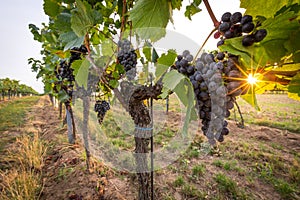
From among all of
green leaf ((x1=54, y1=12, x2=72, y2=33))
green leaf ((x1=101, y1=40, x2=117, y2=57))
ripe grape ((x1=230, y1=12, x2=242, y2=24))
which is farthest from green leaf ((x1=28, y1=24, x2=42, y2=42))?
ripe grape ((x1=230, y1=12, x2=242, y2=24))

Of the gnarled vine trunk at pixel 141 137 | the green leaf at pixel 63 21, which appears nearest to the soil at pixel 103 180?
the gnarled vine trunk at pixel 141 137

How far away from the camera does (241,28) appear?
1.39 ft

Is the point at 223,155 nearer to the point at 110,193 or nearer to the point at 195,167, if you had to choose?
the point at 195,167

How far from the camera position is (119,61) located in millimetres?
1446

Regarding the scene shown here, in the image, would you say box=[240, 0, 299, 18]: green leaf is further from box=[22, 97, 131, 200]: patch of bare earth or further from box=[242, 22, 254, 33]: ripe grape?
box=[22, 97, 131, 200]: patch of bare earth

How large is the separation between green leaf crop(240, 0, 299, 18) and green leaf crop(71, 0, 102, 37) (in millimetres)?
639

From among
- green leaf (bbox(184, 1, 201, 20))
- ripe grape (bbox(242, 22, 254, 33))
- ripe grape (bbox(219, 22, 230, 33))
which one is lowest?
ripe grape (bbox(242, 22, 254, 33))

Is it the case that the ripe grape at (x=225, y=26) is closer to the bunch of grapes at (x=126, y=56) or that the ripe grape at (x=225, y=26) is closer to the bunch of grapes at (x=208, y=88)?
the bunch of grapes at (x=208, y=88)

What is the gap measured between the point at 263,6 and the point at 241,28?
194 millimetres

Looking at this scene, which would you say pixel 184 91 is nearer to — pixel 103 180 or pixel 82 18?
pixel 82 18

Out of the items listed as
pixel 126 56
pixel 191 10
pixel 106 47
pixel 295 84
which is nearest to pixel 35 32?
pixel 106 47

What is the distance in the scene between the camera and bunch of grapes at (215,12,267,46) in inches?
15.8

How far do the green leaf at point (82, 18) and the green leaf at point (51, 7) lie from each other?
24 cm

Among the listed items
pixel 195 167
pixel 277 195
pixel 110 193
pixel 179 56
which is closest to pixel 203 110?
→ pixel 179 56
